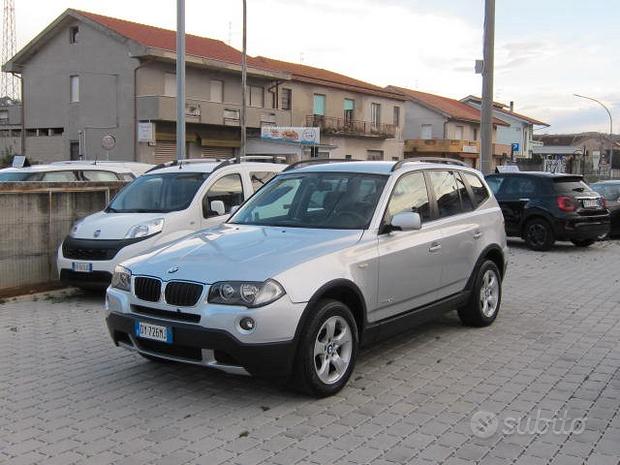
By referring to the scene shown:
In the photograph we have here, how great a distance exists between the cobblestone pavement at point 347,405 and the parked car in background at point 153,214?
1274mm

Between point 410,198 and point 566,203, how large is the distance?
28.5 feet

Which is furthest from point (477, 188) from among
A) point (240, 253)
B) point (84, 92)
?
point (84, 92)

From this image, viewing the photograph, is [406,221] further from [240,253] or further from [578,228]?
[578,228]

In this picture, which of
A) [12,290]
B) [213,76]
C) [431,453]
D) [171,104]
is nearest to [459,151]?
[213,76]

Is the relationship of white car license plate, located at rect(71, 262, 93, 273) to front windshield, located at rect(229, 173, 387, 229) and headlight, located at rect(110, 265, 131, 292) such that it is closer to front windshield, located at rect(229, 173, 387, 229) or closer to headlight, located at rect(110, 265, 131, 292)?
front windshield, located at rect(229, 173, 387, 229)

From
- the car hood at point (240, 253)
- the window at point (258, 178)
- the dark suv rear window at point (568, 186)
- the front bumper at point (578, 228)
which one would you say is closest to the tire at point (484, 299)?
the car hood at point (240, 253)

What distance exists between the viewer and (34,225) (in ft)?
30.0

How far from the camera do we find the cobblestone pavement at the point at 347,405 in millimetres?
3963

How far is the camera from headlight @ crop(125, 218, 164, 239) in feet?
27.3

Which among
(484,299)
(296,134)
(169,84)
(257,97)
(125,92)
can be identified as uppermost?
(169,84)

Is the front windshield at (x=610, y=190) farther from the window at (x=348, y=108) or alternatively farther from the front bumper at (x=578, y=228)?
the window at (x=348, y=108)

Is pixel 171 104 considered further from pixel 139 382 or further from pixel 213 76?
pixel 139 382

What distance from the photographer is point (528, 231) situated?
45.9 feet

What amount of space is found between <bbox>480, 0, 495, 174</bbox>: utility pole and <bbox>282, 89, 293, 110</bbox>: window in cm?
2678
